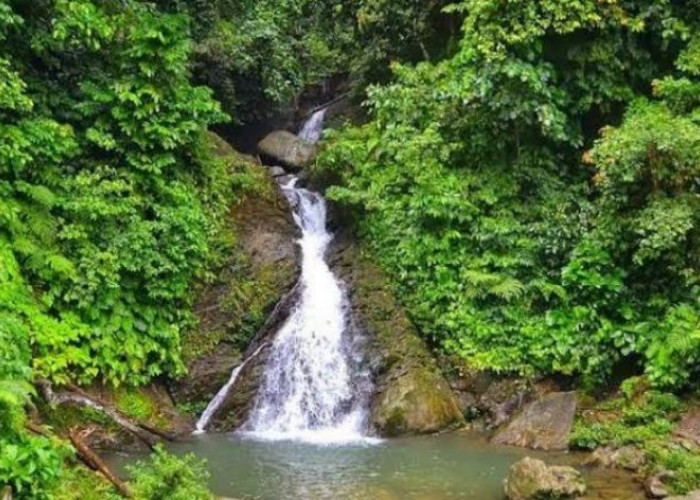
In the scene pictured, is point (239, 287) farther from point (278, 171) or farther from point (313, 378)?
point (278, 171)

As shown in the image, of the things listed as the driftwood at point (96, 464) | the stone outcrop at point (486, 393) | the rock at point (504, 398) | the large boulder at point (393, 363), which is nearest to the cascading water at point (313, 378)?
the large boulder at point (393, 363)

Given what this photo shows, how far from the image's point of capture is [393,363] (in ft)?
41.7

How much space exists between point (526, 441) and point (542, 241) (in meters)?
3.76

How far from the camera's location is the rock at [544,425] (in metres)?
10.8

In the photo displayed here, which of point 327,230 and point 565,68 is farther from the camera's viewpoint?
point 327,230

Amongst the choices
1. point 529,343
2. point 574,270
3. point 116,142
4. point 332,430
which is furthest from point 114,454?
point 574,270

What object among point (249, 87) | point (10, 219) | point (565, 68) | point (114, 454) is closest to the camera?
point (114, 454)

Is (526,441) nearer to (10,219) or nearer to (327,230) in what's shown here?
(327,230)

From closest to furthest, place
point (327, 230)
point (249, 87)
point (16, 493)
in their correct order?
point (16, 493)
point (327, 230)
point (249, 87)

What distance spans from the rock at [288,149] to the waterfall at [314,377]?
4.55 m

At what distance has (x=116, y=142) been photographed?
1316 centimetres

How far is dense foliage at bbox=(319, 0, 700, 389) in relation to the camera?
38.2 feet

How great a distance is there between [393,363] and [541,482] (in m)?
4.83

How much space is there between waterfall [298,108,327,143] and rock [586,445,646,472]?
12592 millimetres
